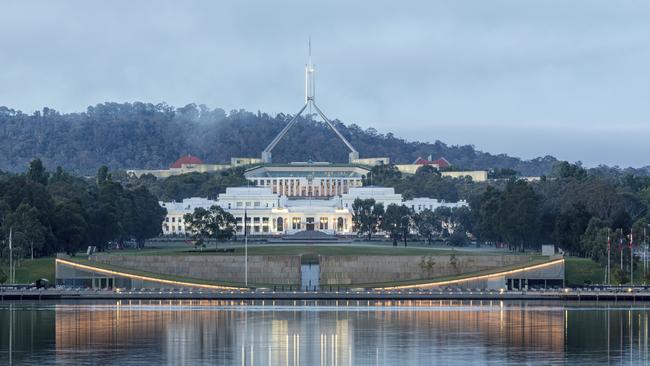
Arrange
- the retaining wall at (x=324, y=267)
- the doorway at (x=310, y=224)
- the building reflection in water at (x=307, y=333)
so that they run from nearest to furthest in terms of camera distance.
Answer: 1. the building reflection in water at (x=307, y=333)
2. the retaining wall at (x=324, y=267)
3. the doorway at (x=310, y=224)

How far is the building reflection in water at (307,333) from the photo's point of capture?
67.2m

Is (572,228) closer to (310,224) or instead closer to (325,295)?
(325,295)

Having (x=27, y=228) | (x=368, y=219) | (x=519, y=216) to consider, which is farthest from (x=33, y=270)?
(x=368, y=219)

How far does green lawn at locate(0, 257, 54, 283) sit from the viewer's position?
114 m

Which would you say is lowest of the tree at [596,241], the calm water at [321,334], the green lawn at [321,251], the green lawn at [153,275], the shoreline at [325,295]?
the calm water at [321,334]

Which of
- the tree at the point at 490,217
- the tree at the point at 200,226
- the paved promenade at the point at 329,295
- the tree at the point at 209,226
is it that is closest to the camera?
the paved promenade at the point at 329,295

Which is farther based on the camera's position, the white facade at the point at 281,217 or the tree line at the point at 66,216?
the white facade at the point at 281,217

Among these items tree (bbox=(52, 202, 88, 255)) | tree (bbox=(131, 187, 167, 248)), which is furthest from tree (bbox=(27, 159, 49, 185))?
tree (bbox=(52, 202, 88, 255))

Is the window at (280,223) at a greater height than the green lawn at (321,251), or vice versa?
the window at (280,223)

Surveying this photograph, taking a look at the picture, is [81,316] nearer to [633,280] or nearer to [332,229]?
[633,280]

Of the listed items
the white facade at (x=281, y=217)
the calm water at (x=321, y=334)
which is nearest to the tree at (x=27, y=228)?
the calm water at (x=321, y=334)

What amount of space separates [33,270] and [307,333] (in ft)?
143

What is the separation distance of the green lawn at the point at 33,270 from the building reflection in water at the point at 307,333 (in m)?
18.9

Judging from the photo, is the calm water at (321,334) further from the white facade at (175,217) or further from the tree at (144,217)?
the white facade at (175,217)
